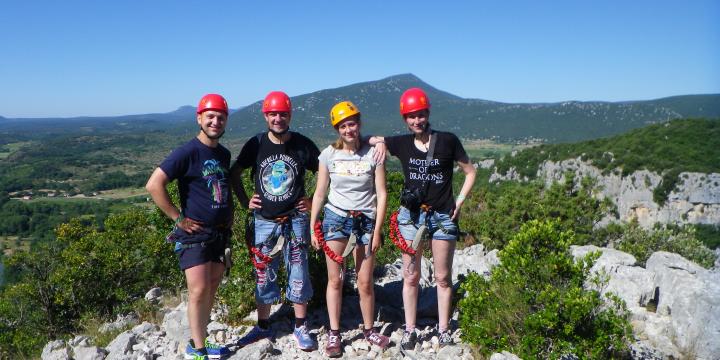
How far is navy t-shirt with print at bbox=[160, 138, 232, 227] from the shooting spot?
157 inches

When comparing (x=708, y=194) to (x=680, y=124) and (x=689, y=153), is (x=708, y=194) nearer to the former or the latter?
(x=689, y=153)

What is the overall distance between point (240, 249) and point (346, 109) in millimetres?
2626

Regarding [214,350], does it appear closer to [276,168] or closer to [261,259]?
[261,259]

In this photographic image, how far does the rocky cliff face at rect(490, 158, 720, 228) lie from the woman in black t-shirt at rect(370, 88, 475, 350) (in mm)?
42083

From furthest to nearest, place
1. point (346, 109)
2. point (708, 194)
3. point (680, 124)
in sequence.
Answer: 1. point (680, 124)
2. point (708, 194)
3. point (346, 109)

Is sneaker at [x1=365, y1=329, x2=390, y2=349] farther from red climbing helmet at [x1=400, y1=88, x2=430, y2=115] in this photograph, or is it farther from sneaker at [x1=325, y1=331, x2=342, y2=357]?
red climbing helmet at [x1=400, y1=88, x2=430, y2=115]

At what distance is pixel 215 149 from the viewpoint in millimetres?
4188

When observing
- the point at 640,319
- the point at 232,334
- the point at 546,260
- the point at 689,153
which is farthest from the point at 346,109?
the point at 689,153

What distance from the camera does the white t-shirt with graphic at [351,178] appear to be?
4.16 metres

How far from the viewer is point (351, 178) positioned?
4160 mm

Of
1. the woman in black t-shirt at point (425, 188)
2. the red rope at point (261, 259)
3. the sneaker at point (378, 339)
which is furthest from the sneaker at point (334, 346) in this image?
the red rope at point (261, 259)

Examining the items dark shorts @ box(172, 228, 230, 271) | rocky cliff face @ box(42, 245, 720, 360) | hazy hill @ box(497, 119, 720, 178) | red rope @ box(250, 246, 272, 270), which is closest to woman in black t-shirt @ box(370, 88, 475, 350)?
rocky cliff face @ box(42, 245, 720, 360)

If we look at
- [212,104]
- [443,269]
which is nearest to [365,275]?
[443,269]

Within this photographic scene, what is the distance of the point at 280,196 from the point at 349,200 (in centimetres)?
71
